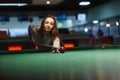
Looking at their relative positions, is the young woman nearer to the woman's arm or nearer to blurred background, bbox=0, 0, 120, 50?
the woman's arm

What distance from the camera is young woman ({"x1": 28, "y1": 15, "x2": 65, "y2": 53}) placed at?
2.30 m

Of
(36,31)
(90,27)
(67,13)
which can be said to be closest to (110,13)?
(90,27)

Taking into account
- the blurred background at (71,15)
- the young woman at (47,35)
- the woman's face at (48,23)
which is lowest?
the young woman at (47,35)

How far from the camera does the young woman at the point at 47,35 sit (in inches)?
90.6

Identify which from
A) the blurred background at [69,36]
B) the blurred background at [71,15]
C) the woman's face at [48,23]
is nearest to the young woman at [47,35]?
the woman's face at [48,23]

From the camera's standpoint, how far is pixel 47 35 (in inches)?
93.4

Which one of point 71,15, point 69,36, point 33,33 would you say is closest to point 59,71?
point 33,33

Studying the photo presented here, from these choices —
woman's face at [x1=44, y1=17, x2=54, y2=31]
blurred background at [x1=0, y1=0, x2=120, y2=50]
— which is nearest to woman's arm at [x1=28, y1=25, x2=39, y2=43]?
woman's face at [x1=44, y1=17, x2=54, y2=31]

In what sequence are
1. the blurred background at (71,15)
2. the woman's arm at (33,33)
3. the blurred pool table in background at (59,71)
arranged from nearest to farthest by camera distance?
the blurred pool table in background at (59,71) < the woman's arm at (33,33) < the blurred background at (71,15)

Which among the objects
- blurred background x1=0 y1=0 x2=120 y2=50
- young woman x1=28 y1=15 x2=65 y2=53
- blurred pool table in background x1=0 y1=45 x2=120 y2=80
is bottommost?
blurred pool table in background x1=0 y1=45 x2=120 y2=80

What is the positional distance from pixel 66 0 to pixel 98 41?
655cm

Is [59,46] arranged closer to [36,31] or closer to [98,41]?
[36,31]

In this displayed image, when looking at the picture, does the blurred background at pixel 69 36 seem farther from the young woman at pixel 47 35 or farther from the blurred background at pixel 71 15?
the young woman at pixel 47 35

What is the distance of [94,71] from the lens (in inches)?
83.7
